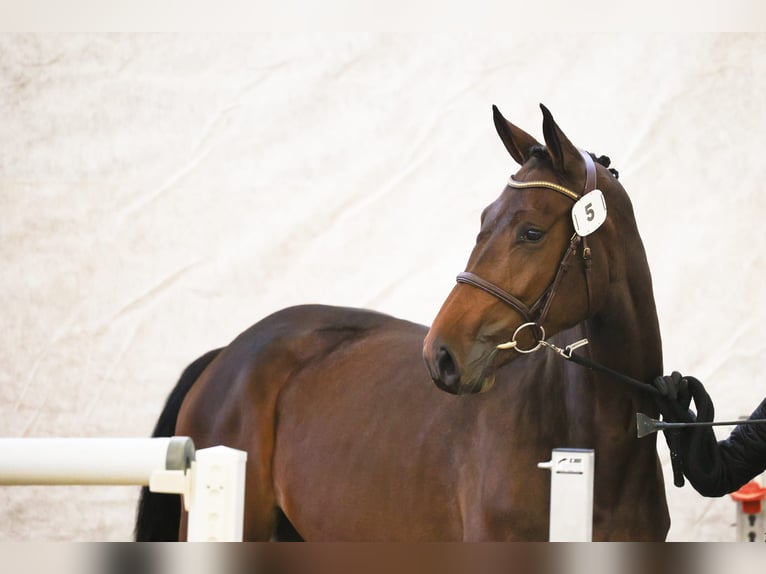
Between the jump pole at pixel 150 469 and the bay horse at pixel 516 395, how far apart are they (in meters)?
0.88

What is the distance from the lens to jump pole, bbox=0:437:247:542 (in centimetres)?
73

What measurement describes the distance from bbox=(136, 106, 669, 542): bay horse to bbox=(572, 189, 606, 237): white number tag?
0.02 metres

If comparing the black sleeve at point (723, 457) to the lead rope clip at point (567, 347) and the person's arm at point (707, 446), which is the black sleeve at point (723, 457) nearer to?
the person's arm at point (707, 446)

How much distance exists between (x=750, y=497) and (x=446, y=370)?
1349mm

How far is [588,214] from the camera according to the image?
1.67 meters

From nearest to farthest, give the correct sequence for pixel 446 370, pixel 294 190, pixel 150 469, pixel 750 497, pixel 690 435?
pixel 150 469 → pixel 446 370 → pixel 690 435 → pixel 750 497 → pixel 294 190

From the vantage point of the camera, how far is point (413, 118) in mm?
3000

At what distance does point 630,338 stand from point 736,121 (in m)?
1.32

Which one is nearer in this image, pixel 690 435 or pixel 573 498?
pixel 573 498

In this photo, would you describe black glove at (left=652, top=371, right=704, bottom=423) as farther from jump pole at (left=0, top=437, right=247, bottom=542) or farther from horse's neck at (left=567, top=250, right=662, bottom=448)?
jump pole at (left=0, top=437, right=247, bottom=542)

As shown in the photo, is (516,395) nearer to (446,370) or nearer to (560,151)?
(446,370)

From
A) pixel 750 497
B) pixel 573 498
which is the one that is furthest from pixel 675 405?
pixel 750 497

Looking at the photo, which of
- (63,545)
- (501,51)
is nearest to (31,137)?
(501,51)

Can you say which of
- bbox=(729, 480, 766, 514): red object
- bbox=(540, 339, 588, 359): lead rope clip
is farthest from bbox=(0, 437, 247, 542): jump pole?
bbox=(729, 480, 766, 514): red object
